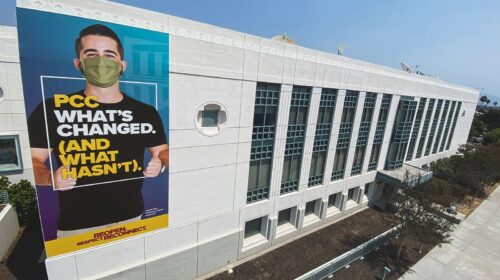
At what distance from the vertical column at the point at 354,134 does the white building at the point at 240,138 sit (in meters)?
0.15

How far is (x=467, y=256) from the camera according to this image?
2028 centimetres

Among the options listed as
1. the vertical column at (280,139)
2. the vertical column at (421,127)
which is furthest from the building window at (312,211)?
the vertical column at (421,127)

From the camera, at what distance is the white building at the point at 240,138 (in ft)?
42.3

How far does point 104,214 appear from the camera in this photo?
12.3m

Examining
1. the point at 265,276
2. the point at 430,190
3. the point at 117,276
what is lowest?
the point at 265,276

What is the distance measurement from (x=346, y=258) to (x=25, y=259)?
21.9 m

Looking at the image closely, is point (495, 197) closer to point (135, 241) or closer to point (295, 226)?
point (295, 226)

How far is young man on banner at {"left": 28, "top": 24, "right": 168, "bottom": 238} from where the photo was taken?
10.3 m

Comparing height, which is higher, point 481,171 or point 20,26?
point 20,26

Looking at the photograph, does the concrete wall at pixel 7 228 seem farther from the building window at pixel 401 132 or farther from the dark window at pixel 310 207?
the building window at pixel 401 132

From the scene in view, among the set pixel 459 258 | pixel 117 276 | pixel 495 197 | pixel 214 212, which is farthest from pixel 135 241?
pixel 495 197

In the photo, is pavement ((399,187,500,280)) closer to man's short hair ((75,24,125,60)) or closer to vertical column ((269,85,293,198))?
vertical column ((269,85,293,198))

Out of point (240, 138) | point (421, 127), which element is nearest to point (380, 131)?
point (421, 127)

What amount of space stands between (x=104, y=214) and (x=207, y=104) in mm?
7842
